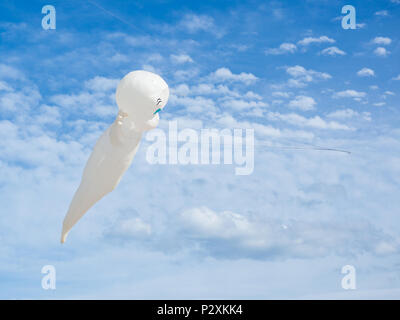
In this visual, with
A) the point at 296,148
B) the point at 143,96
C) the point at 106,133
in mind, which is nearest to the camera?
the point at 143,96

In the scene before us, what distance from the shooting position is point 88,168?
12.4m

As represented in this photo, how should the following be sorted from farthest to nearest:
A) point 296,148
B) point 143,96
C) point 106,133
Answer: point 296,148
point 106,133
point 143,96

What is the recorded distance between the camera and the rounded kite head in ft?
37.3

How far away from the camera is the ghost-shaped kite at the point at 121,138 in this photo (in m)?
11.4

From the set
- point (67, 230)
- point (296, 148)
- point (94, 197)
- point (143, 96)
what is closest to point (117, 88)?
point (143, 96)

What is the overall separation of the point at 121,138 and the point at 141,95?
1.17 metres

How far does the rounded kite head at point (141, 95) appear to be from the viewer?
11.4 meters

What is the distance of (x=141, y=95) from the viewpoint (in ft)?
37.3

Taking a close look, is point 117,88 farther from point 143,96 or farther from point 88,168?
point 88,168

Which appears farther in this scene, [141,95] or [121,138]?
[121,138]

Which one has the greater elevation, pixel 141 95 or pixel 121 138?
Result: pixel 141 95

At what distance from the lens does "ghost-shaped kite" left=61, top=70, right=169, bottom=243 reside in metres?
11.4
